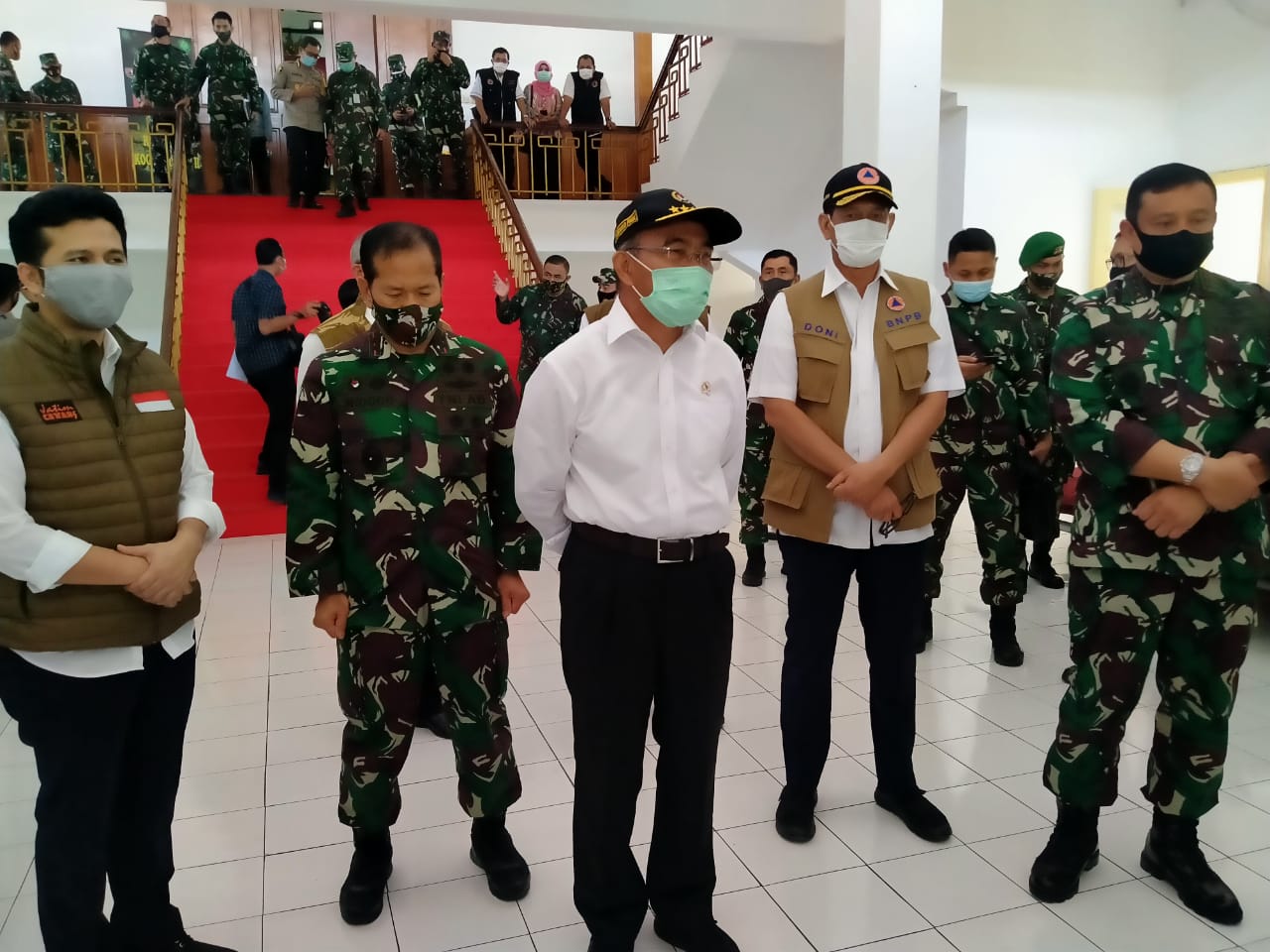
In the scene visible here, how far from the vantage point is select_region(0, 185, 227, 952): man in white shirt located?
1626mm

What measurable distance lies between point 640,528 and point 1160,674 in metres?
1.32

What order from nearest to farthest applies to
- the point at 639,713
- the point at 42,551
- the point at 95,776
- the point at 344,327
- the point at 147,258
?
the point at 42,551 → the point at 95,776 → the point at 639,713 → the point at 344,327 → the point at 147,258

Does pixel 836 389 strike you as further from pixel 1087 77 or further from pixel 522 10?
pixel 1087 77

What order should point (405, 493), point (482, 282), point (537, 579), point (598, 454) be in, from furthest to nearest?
1. point (482, 282)
2. point (537, 579)
3. point (405, 493)
4. point (598, 454)

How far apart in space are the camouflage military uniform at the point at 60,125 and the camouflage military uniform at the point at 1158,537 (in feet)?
31.8

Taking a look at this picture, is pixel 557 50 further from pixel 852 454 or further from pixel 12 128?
pixel 852 454

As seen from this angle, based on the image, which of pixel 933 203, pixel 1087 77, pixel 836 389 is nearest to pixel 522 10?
pixel 933 203

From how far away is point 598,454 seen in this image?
1.87m

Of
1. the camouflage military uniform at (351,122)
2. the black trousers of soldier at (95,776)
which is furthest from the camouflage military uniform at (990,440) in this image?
the camouflage military uniform at (351,122)

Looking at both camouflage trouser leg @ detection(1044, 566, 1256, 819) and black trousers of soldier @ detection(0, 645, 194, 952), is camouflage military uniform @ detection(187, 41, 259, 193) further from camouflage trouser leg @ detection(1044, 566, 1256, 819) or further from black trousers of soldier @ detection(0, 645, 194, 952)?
camouflage trouser leg @ detection(1044, 566, 1256, 819)

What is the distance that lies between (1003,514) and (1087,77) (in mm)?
5285

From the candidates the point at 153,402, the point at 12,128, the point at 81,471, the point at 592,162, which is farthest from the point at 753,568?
the point at 12,128

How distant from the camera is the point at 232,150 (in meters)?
9.78

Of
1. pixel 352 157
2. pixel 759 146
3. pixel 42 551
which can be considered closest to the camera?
pixel 42 551
